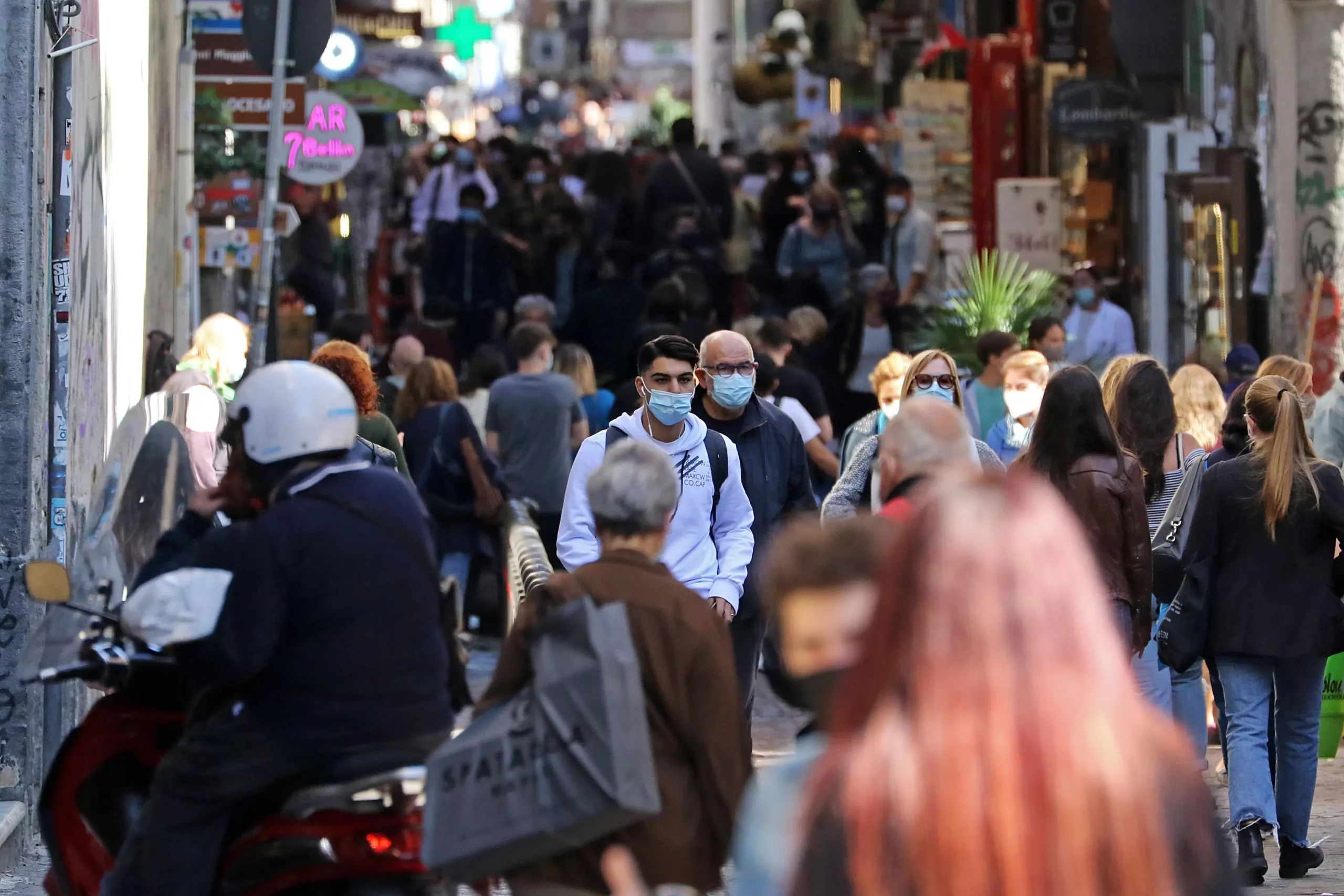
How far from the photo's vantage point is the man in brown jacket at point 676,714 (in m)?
4.51

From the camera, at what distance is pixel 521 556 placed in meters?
10.1

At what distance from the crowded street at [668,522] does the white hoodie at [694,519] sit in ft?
0.06

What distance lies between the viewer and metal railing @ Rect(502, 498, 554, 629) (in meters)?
9.30

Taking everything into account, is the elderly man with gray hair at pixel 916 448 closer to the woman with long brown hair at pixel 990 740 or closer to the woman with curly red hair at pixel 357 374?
the woman with long brown hair at pixel 990 740

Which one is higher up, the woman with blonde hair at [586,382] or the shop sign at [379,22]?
the shop sign at [379,22]

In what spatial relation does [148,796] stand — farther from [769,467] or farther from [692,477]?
[769,467]

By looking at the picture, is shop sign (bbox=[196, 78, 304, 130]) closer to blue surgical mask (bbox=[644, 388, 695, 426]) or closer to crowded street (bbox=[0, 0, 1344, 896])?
crowded street (bbox=[0, 0, 1344, 896])

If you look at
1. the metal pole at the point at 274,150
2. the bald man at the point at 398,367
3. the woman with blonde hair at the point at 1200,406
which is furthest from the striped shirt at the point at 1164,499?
the metal pole at the point at 274,150

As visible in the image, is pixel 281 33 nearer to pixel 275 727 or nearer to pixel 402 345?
pixel 402 345

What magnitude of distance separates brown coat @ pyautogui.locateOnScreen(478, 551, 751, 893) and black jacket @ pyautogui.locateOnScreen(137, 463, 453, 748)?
214 millimetres

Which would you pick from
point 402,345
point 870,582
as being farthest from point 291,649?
point 402,345

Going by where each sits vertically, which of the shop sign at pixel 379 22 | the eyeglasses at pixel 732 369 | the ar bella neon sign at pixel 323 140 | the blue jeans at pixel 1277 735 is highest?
the shop sign at pixel 379 22

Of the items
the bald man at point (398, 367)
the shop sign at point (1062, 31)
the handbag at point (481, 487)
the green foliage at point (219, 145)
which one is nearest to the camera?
the handbag at point (481, 487)

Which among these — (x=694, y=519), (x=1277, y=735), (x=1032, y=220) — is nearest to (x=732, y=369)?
(x=694, y=519)
